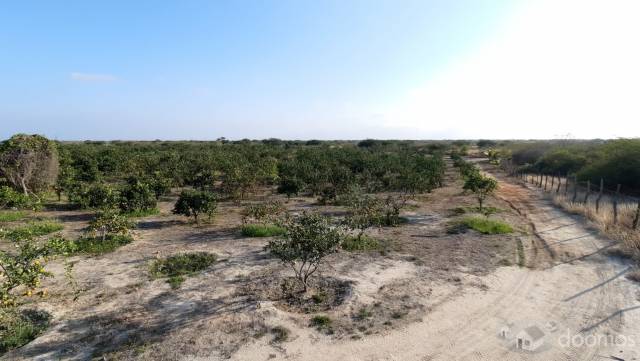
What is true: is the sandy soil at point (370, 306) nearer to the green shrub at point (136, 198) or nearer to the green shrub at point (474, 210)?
the green shrub at point (136, 198)

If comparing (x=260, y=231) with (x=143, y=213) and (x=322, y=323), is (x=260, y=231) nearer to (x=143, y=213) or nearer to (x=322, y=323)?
(x=322, y=323)

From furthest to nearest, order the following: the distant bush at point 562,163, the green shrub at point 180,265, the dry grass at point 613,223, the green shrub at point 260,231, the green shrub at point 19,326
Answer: the distant bush at point 562,163
the green shrub at point 260,231
the dry grass at point 613,223
the green shrub at point 180,265
the green shrub at point 19,326

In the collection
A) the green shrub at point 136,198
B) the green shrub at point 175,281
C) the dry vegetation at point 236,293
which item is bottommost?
the dry vegetation at point 236,293

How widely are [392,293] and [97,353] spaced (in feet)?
23.2

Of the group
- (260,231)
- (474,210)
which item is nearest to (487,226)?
(474,210)

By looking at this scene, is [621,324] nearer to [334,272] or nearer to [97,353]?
[334,272]

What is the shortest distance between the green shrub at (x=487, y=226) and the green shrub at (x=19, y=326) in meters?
15.6

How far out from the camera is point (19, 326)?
837 cm

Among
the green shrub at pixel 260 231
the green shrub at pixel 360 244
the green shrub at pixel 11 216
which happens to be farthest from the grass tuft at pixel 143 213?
the green shrub at pixel 360 244

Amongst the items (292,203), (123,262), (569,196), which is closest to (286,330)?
(123,262)

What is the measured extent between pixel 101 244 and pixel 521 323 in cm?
1377

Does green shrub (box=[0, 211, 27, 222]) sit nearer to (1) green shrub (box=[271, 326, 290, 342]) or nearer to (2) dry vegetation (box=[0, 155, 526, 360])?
(2) dry vegetation (box=[0, 155, 526, 360])

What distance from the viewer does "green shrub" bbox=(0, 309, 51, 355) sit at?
791 cm

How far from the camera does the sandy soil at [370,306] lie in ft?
26.2
